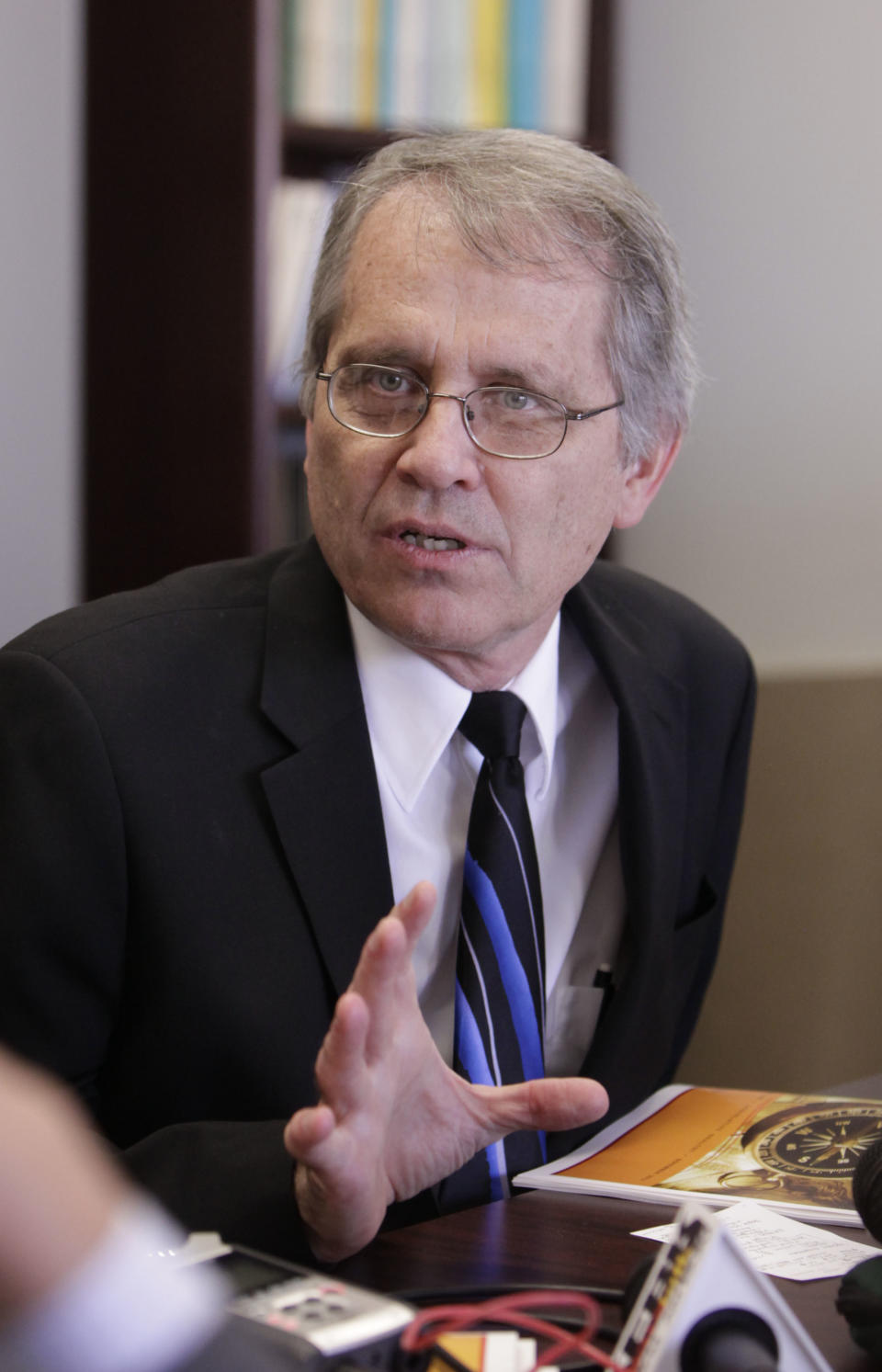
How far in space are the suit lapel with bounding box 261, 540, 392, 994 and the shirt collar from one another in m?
0.03

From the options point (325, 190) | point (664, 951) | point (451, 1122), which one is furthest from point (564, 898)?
point (325, 190)

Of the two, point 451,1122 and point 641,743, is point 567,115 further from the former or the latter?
point 451,1122

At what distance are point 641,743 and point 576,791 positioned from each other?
8 centimetres

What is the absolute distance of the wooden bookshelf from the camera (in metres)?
2.03

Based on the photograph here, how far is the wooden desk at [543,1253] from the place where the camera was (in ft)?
2.35

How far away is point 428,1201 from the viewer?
42.3 inches

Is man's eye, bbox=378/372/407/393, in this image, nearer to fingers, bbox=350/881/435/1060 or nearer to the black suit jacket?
the black suit jacket

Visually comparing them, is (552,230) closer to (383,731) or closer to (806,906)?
(383,731)

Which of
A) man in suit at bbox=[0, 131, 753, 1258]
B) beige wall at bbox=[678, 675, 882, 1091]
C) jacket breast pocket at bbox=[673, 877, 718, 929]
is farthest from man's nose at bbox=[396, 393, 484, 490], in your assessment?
beige wall at bbox=[678, 675, 882, 1091]

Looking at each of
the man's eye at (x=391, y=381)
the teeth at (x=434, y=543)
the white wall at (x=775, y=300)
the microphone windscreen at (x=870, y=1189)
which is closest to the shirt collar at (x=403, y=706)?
the teeth at (x=434, y=543)

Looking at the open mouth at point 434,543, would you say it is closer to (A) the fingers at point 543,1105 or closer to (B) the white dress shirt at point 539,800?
(B) the white dress shirt at point 539,800

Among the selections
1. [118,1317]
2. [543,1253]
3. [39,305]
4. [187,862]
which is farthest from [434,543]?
[39,305]

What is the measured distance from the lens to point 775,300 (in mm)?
2027

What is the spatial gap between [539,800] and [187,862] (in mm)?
406
